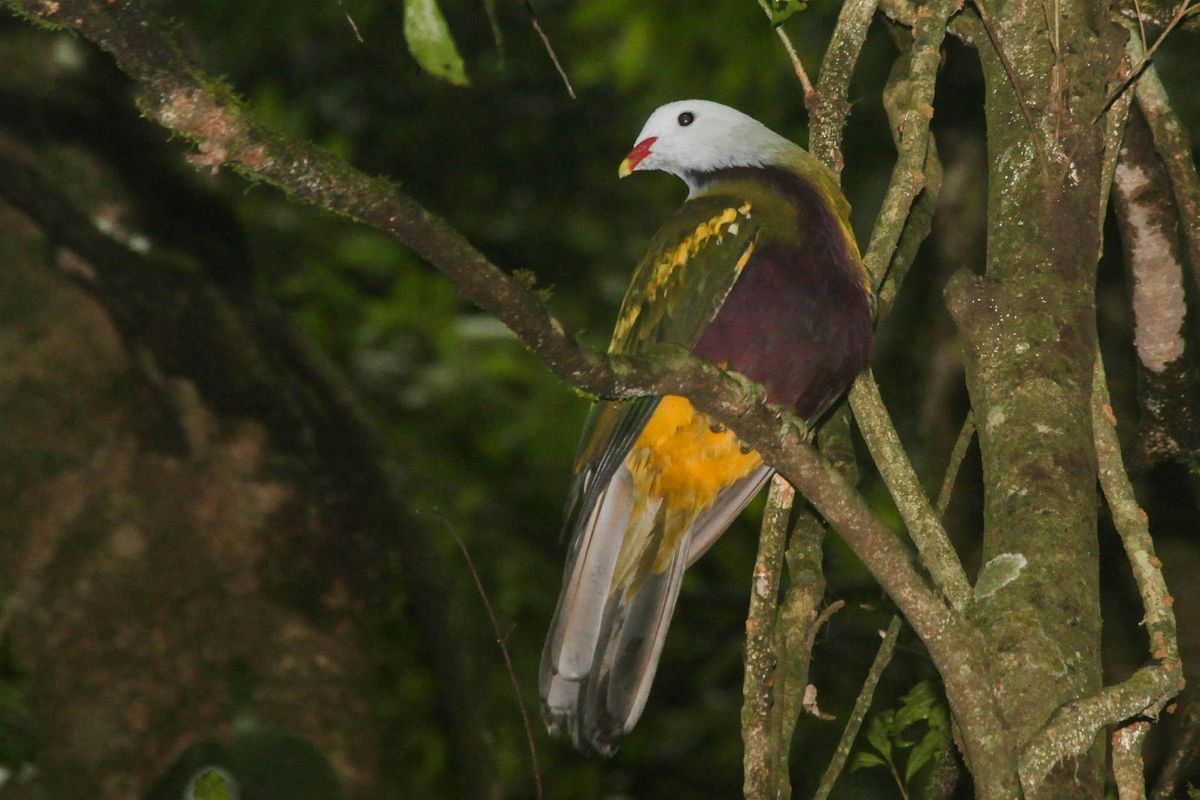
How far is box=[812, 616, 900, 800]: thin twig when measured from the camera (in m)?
2.55

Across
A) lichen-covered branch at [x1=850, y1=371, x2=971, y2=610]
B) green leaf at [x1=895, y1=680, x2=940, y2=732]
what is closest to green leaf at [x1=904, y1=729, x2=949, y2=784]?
green leaf at [x1=895, y1=680, x2=940, y2=732]

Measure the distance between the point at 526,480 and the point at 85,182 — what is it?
282cm

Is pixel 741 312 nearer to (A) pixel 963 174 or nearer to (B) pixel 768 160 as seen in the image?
(B) pixel 768 160

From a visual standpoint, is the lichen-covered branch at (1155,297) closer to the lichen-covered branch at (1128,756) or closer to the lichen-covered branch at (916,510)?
the lichen-covered branch at (916,510)

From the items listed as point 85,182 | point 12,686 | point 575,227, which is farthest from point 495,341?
point 12,686

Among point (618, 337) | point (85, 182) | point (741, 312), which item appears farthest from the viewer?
point (85, 182)

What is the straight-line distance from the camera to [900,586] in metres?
2.20

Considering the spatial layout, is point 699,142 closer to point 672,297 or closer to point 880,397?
point 672,297

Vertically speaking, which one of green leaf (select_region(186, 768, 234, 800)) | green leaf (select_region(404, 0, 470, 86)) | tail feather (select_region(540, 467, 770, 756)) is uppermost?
green leaf (select_region(404, 0, 470, 86))

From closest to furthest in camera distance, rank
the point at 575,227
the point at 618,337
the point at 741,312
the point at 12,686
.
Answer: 1. the point at 12,686
2. the point at 741,312
3. the point at 618,337
4. the point at 575,227

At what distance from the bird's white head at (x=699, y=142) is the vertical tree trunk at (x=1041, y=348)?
3.15 ft

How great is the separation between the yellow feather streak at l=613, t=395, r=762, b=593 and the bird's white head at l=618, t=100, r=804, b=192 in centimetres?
89

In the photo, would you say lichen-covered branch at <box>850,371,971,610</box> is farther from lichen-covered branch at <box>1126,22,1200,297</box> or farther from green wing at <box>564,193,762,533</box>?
lichen-covered branch at <box>1126,22,1200,297</box>

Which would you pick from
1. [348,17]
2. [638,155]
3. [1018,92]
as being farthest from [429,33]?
[638,155]
